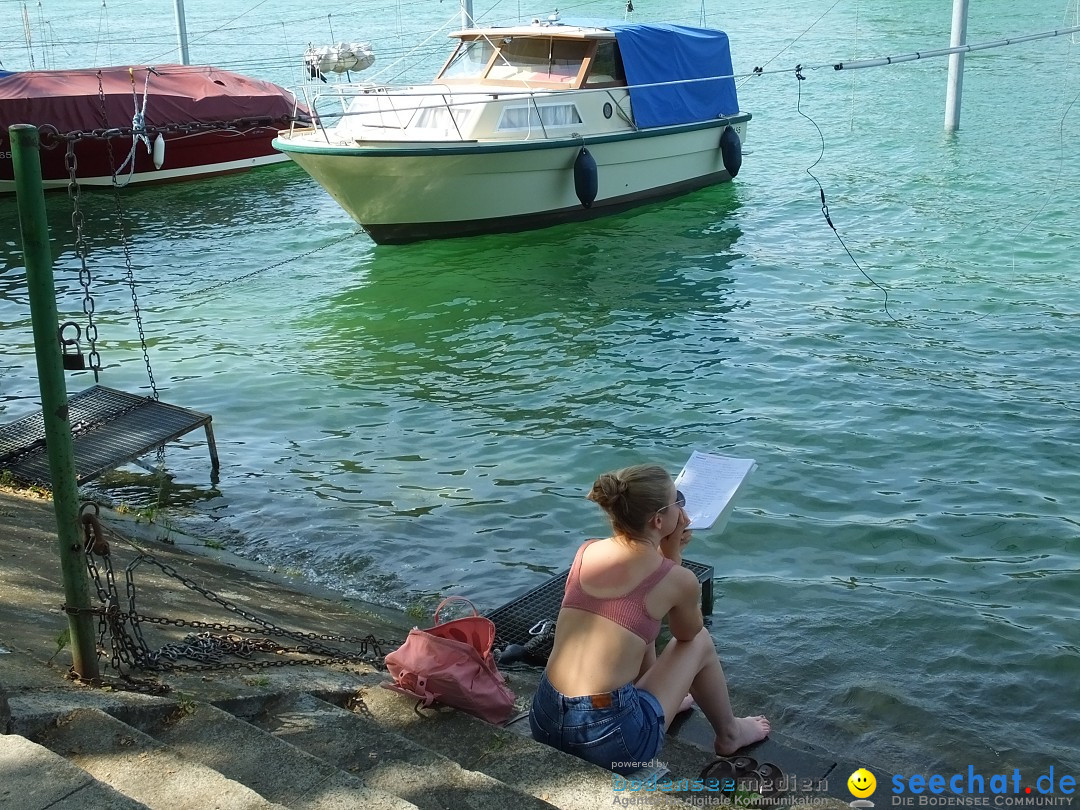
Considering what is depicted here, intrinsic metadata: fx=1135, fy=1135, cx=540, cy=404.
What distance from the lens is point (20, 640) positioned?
185 inches

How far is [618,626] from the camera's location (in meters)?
4.30

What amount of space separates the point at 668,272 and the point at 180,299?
6608mm

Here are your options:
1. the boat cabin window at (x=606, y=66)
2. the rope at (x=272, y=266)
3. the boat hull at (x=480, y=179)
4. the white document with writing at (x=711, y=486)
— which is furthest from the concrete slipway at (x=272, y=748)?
the boat cabin window at (x=606, y=66)

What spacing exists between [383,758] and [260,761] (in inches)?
18.6

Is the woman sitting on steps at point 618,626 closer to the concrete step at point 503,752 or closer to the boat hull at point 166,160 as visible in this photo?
the concrete step at point 503,752

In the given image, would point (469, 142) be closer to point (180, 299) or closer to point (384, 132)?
point (384, 132)

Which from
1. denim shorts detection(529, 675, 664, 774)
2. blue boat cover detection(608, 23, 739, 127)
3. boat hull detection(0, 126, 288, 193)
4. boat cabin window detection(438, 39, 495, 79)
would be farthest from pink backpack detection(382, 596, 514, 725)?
boat hull detection(0, 126, 288, 193)

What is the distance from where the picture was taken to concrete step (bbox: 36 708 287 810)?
3.36 m

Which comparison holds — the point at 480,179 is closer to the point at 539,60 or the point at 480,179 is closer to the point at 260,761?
the point at 539,60

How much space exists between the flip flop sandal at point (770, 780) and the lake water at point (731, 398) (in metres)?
1.02

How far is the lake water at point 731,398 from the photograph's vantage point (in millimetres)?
6543

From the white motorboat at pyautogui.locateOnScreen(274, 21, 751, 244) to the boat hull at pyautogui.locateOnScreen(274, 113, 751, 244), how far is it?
20 millimetres

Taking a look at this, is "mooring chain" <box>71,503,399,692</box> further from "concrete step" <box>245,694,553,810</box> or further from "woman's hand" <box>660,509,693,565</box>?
"woman's hand" <box>660,509,693,565</box>

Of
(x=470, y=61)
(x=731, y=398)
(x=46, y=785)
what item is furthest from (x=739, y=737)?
(x=470, y=61)
